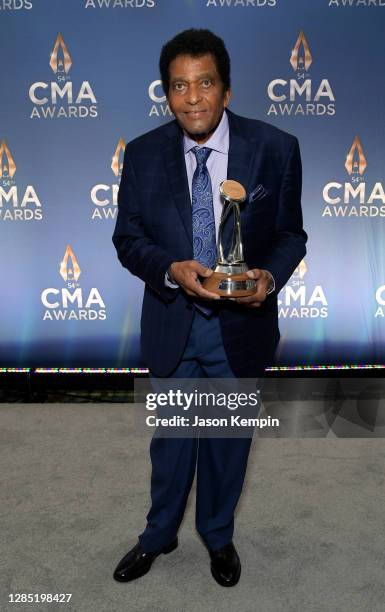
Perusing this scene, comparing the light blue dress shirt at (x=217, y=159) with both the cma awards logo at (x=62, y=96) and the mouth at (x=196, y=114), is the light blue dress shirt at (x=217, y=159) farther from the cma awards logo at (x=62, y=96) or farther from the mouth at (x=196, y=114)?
the cma awards logo at (x=62, y=96)

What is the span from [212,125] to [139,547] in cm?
145

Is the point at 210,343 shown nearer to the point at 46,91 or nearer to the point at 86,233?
the point at 86,233

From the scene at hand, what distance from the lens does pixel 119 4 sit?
3740 mm

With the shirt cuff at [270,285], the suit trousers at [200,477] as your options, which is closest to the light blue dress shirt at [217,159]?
the shirt cuff at [270,285]

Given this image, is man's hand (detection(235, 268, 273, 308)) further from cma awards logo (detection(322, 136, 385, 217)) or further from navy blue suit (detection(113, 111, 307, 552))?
cma awards logo (detection(322, 136, 385, 217))

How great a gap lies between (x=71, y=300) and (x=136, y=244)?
212 cm

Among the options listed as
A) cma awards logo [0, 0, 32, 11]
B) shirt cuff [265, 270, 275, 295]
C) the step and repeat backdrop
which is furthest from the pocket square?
cma awards logo [0, 0, 32, 11]

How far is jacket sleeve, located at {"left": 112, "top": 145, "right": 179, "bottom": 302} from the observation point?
1.94m

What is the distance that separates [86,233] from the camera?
3984 millimetres

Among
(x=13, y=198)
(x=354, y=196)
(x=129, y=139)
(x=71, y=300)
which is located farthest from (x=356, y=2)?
(x=71, y=300)

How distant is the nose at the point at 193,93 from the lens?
183 centimetres

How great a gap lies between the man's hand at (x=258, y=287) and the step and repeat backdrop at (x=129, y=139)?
2168mm

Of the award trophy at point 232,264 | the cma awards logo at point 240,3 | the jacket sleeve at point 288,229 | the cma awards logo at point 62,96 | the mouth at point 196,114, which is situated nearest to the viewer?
the award trophy at point 232,264

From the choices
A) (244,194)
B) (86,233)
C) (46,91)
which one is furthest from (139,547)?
(46,91)
